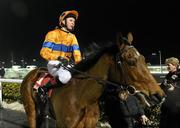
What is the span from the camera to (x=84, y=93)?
15.5 feet

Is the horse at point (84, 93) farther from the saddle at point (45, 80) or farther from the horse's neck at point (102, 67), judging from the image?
the saddle at point (45, 80)

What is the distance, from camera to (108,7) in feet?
96.8

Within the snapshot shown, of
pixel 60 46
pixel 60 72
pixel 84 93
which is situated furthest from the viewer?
pixel 60 46

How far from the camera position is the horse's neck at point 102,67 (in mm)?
4551

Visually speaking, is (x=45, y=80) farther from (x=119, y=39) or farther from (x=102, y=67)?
(x=119, y=39)

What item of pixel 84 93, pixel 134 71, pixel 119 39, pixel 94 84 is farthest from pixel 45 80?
pixel 134 71

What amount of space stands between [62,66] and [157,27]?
2162 centimetres

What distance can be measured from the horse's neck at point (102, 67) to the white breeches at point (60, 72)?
0.40 m

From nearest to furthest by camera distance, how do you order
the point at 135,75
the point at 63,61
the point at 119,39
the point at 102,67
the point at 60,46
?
the point at 135,75, the point at 119,39, the point at 102,67, the point at 63,61, the point at 60,46

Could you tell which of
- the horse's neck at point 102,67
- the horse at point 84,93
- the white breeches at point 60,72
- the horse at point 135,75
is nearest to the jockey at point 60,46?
the white breeches at point 60,72

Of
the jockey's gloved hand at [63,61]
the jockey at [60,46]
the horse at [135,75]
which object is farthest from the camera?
the jockey at [60,46]

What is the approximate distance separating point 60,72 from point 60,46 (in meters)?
0.57

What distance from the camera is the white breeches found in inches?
195

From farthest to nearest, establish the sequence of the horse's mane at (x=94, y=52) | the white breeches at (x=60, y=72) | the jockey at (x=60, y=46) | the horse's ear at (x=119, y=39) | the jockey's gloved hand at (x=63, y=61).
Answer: the jockey at (x=60, y=46)
the jockey's gloved hand at (x=63, y=61)
the white breeches at (x=60, y=72)
the horse's mane at (x=94, y=52)
the horse's ear at (x=119, y=39)
